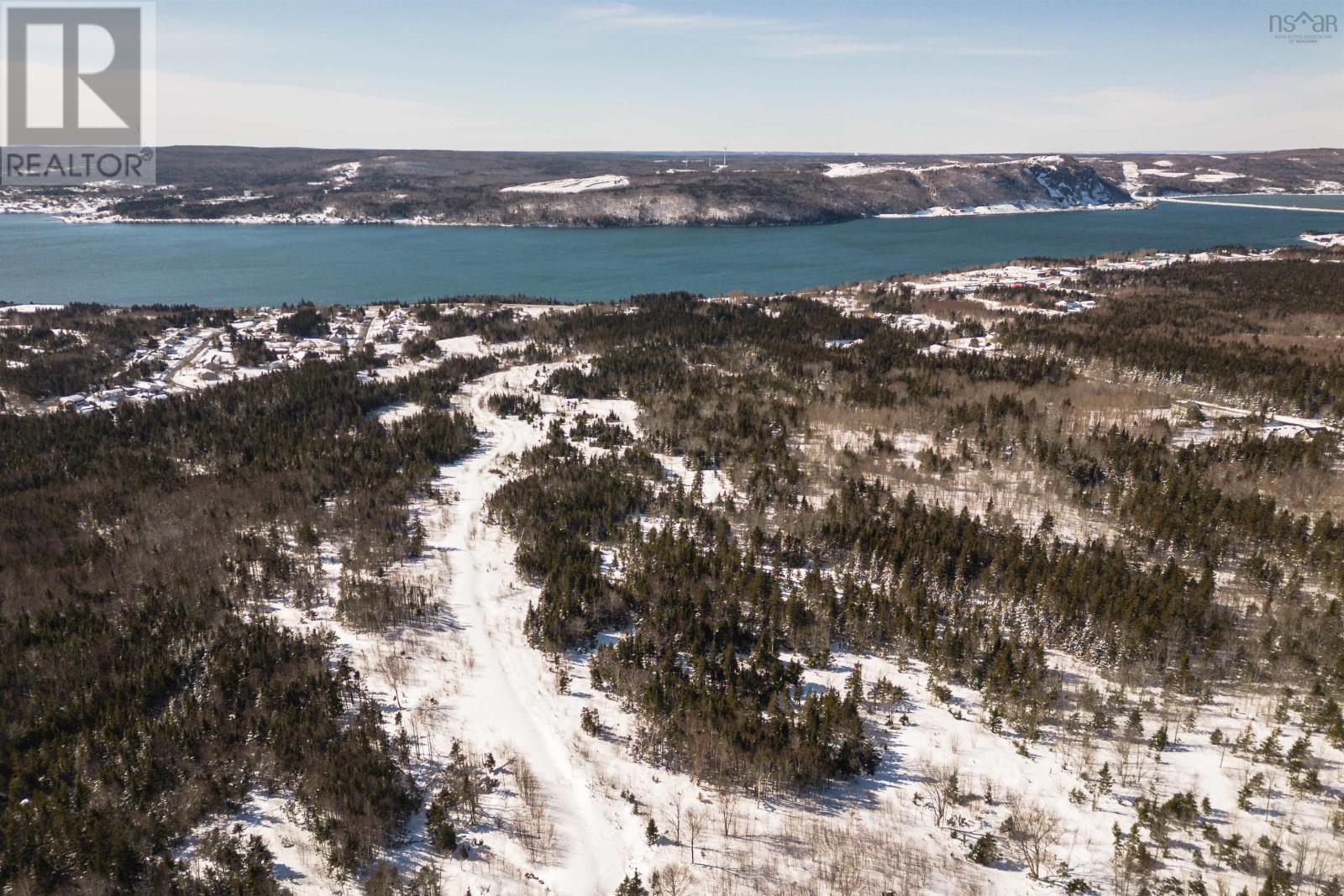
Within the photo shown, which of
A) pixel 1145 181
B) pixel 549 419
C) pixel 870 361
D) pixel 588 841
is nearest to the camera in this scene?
pixel 588 841

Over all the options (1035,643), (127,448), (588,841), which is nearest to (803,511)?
(1035,643)

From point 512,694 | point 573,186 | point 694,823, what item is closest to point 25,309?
point 512,694

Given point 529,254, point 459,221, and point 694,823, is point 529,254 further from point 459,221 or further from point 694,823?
point 694,823

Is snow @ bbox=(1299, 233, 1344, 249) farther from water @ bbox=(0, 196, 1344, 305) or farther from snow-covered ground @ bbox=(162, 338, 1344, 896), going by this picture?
snow-covered ground @ bbox=(162, 338, 1344, 896)

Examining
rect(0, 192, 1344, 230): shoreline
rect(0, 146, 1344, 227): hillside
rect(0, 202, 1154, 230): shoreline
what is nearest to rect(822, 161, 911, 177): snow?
rect(0, 146, 1344, 227): hillside

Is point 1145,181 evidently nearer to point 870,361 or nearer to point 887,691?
point 870,361

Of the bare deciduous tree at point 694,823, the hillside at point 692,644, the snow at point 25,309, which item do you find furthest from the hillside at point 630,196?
the bare deciduous tree at point 694,823

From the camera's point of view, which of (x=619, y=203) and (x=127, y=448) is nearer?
(x=127, y=448)

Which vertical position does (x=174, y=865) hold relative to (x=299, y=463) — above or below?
below
